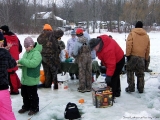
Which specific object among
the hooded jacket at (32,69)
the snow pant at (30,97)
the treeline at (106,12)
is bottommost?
the snow pant at (30,97)

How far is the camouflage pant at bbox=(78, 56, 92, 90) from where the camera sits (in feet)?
21.6

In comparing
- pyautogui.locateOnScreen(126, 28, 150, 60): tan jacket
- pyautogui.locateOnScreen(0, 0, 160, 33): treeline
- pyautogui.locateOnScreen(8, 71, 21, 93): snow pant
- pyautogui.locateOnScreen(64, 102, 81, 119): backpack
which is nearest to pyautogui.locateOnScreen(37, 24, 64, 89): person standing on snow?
pyautogui.locateOnScreen(8, 71, 21, 93): snow pant

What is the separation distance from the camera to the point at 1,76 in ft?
A: 11.7

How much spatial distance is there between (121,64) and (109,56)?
0.63 m

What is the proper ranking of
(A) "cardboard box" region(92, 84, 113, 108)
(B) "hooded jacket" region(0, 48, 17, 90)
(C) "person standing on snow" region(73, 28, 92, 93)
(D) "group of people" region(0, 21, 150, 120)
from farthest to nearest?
(C) "person standing on snow" region(73, 28, 92, 93)
(A) "cardboard box" region(92, 84, 113, 108)
(D) "group of people" region(0, 21, 150, 120)
(B) "hooded jacket" region(0, 48, 17, 90)

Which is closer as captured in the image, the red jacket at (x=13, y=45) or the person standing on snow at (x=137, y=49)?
the person standing on snow at (x=137, y=49)

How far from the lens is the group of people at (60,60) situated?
4.56m

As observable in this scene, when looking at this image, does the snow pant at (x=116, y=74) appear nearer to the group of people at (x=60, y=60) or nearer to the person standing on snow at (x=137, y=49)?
the group of people at (x=60, y=60)

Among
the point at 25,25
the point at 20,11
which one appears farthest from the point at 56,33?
the point at 20,11

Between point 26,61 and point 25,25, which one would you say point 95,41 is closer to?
point 26,61

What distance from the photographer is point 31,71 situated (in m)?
4.81

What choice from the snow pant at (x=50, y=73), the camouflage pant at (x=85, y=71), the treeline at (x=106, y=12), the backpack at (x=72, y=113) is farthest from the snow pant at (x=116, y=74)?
the treeline at (x=106, y=12)

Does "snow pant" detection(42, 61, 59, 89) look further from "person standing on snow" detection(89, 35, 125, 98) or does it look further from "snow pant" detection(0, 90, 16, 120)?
"snow pant" detection(0, 90, 16, 120)

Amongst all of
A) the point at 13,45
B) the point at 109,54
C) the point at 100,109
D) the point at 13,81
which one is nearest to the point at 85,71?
the point at 100,109
